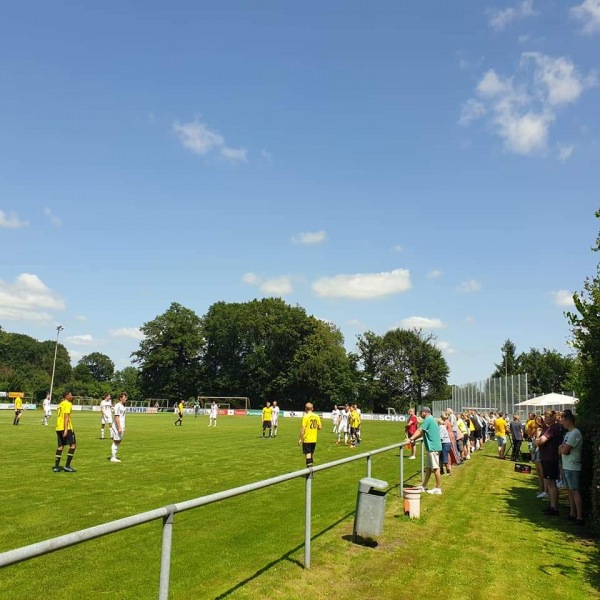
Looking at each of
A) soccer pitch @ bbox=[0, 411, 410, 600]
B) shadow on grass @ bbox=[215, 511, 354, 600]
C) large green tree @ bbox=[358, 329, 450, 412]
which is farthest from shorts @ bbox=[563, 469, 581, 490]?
large green tree @ bbox=[358, 329, 450, 412]

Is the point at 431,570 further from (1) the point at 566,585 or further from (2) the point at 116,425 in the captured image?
(2) the point at 116,425

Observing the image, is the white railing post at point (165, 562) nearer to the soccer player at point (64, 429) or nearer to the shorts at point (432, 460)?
the shorts at point (432, 460)

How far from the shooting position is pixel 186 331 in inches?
3812

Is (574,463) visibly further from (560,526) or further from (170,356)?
(170,356)

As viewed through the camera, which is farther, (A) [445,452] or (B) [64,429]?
(A) [445,452]

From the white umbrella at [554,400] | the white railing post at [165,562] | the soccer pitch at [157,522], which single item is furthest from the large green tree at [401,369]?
the white railing post at [165,562]

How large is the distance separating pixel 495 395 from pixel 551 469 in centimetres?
3507

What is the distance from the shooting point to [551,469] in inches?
411

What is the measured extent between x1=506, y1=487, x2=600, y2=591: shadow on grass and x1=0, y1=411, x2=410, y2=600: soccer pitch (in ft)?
9.67

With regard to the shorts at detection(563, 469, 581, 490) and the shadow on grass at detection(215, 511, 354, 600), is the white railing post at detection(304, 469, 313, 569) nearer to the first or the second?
the shadow on grass at detection(215, 511, 354, 600)

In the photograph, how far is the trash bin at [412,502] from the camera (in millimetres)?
9297

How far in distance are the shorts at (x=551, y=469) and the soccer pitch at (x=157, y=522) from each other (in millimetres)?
3792

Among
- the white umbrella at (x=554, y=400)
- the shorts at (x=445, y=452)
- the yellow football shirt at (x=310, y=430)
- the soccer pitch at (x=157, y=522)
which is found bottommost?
the soccer pitch at (x=157, y=522)

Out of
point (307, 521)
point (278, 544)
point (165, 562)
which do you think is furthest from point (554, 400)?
point (165, 562)
